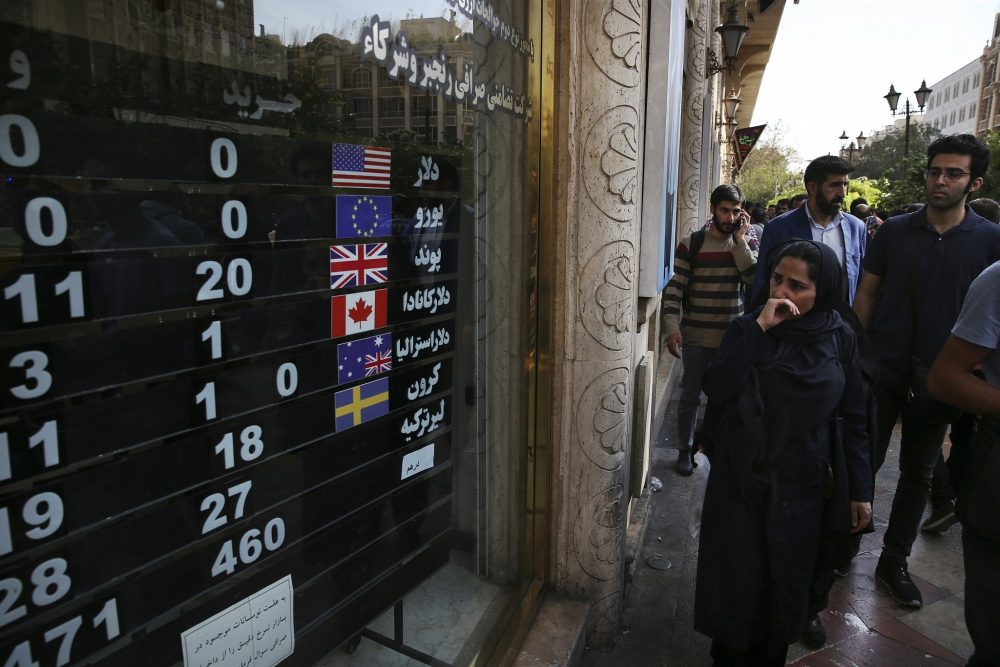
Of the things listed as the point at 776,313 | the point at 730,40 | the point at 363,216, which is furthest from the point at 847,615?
the point at 730,40

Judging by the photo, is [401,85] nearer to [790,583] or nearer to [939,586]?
[790,583]

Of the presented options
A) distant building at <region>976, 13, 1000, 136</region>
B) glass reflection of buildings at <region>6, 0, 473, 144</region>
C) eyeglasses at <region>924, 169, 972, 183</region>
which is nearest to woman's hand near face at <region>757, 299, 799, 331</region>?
glass reflection of buildings at <region>6, 0, 473, 144</region>

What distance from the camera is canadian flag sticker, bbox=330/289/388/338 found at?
1.60 m

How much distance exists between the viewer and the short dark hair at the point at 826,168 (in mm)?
4090

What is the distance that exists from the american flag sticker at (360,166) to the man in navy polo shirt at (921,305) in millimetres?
3043

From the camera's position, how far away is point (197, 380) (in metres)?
1.25

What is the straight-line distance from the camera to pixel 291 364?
148 centimetres

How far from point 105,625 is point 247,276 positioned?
64cm

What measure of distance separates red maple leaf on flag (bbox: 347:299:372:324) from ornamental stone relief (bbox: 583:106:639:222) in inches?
53.7

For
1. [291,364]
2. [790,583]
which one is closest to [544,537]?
[790,583]

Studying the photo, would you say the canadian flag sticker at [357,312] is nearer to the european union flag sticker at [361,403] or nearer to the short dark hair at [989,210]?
the european union flag sticker at [361,403]

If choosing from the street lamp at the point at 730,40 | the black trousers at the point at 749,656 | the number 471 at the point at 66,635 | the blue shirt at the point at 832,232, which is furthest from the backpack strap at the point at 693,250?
the street lamp at the point at 730,40

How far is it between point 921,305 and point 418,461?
9.50ft

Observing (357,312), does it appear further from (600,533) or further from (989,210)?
(989,210)
